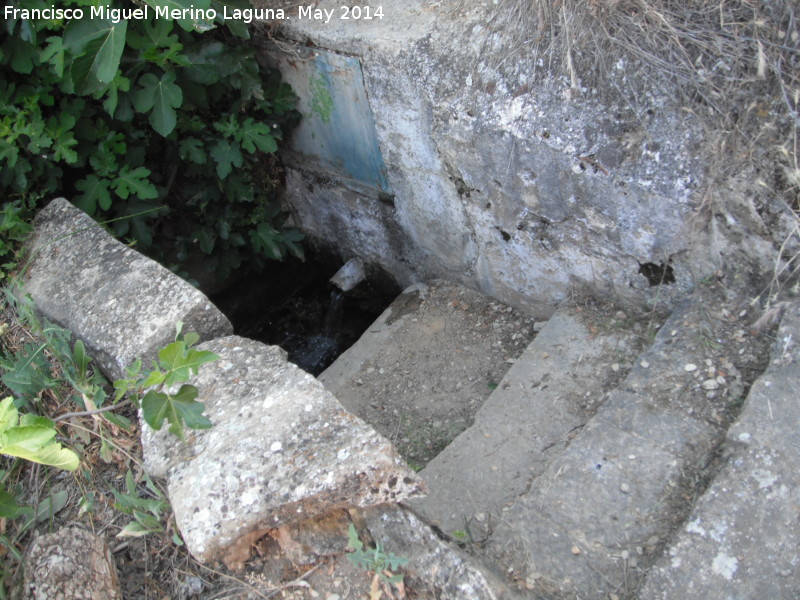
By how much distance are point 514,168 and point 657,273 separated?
2.31 ft

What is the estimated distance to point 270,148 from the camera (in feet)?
11.6

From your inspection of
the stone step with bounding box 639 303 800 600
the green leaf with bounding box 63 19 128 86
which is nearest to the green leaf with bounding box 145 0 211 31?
the green leaf with bounding box 63 19 128 86

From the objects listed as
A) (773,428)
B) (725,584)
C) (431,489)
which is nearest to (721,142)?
(773,428)

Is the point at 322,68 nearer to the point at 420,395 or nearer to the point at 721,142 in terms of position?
the point at 420,395

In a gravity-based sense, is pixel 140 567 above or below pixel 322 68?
below

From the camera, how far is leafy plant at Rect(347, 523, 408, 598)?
170 centimetres

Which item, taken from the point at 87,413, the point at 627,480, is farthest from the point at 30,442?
the point at 627,480

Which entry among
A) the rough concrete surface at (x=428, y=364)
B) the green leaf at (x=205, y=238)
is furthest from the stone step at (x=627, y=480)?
the green leaf at (x=205, y=238)

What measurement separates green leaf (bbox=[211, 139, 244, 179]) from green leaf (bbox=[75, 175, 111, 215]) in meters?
0.54

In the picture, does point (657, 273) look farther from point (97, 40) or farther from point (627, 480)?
point (97, 40)

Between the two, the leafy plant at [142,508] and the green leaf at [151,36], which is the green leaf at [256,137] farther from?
the leafy plant at [142,508]

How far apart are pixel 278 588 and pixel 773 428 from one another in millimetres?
1438

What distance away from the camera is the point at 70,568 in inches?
70.5

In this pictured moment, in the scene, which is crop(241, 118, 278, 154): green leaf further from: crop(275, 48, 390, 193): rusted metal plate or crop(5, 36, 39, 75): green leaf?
crop(5, 36, 39, 75): green leaf
